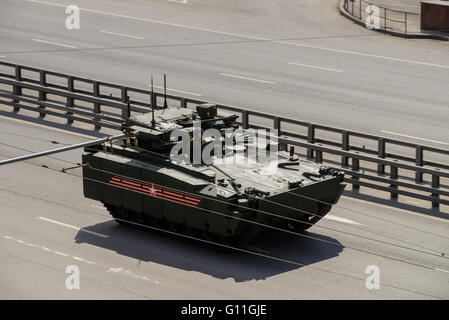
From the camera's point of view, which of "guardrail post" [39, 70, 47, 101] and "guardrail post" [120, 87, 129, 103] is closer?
"guardrail post" [120, 87, 129, 103]

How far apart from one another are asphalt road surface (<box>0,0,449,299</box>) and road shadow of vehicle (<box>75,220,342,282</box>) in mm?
47

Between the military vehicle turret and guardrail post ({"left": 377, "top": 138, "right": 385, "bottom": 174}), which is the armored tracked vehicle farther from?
guardrail post ({"left": 377, "top": 138, "right": 385, "bottom": 174})

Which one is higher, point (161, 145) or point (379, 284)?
point (161, 145)

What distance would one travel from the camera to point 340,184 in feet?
81.1

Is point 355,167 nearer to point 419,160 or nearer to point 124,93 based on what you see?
point 419,160

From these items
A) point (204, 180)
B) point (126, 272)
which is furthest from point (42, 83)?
point (126, 272)

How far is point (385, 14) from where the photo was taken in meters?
49.5

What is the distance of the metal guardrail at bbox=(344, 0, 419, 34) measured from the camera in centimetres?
4922

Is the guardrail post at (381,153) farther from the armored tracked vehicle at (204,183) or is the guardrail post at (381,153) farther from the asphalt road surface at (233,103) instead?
the armored tracked vehicle at (204,183)

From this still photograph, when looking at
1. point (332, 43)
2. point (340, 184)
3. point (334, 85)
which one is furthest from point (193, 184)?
point (332, 43)

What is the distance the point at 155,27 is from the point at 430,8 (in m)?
12.9

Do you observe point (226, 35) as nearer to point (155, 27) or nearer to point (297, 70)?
point (155, 27)

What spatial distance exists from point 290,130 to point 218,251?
11.5 metres

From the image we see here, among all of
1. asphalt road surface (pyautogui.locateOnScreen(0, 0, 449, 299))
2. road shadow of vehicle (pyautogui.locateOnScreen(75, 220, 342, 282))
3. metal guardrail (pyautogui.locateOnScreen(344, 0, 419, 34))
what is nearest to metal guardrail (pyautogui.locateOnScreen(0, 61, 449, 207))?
asphalt road surface (pyautogui.locateOnScreen(0, 0, 449, 299))
